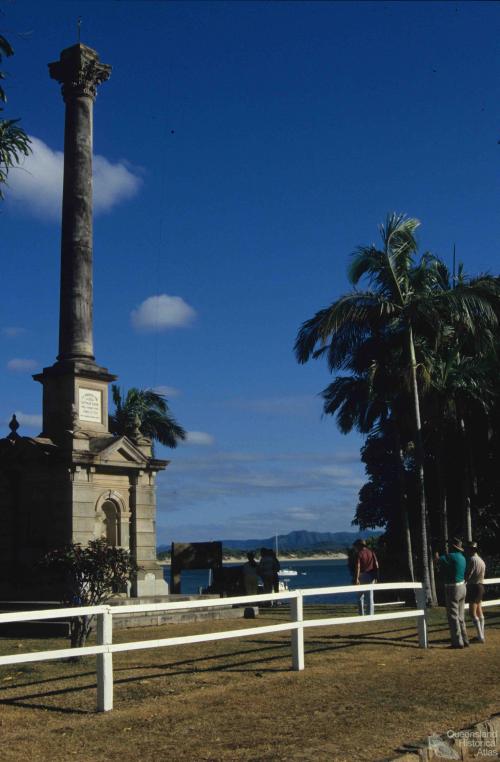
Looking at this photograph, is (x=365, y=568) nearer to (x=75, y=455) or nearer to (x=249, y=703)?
(x=75, y=455)

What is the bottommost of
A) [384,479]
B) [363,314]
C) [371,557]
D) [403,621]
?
[403,621]

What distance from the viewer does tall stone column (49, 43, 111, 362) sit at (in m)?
26.1

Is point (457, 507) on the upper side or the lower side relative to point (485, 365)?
lower

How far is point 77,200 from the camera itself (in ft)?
87.6

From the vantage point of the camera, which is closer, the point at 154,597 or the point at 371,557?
the point at 371,557

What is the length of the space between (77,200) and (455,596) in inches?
665

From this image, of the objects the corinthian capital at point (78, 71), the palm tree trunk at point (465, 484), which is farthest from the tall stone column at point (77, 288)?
the palm tree trunk at point (465, 484)

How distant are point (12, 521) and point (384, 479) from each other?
3033 cm

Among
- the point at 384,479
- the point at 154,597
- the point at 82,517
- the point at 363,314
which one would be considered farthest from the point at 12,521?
the point at 384,479

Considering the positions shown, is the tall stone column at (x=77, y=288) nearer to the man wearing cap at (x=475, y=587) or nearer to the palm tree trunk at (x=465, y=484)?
the man wearing cap at (x=475, y=587)

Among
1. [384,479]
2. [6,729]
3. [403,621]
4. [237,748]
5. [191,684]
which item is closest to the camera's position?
[237,748]

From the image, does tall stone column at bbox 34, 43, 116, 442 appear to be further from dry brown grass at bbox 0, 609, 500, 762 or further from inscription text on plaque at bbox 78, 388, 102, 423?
dry brown grass at bbox 0, 609, 500, 762

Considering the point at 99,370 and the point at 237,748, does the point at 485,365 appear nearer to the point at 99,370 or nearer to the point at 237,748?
the point at 99,370

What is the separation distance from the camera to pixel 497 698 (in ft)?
33.5
